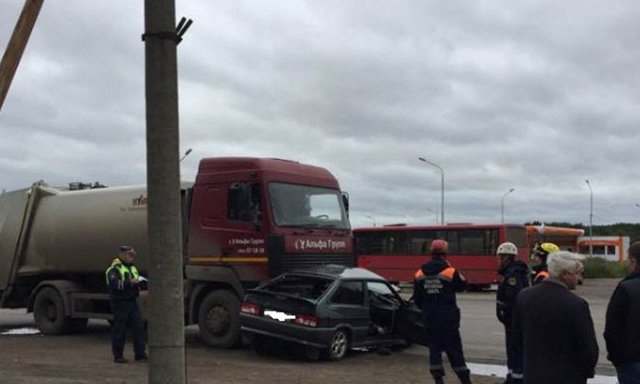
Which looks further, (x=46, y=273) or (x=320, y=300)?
(x=46, y=273)

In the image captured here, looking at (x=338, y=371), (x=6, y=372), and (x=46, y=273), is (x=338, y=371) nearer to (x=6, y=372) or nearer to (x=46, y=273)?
Answer: (x=6, y=372)

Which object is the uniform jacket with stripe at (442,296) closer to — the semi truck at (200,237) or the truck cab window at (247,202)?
the semi truck at (200,237)

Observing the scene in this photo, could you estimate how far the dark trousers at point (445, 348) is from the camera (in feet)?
32.8

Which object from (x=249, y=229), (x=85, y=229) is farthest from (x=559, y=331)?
(x=85, y=229)

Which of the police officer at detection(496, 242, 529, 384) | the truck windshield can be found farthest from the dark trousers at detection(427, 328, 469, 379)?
the truck windshield

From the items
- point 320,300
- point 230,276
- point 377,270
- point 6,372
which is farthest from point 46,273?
point 377,270

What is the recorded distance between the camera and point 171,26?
4180 mm

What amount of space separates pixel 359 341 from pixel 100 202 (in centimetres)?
655

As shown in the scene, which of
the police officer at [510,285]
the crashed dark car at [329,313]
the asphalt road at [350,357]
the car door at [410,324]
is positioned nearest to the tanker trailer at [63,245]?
the asphalt road at [350,357]

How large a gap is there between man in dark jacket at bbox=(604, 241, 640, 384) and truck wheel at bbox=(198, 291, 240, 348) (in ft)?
30.6

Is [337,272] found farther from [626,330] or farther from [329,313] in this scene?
[626,330]

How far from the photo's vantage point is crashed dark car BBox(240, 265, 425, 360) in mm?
12758

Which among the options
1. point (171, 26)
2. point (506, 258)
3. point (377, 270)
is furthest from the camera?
point (377, 270)

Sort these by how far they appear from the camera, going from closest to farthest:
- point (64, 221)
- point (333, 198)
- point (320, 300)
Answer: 1. point (320, 300)
2. point (333, 198)
3. point (64, 221)
